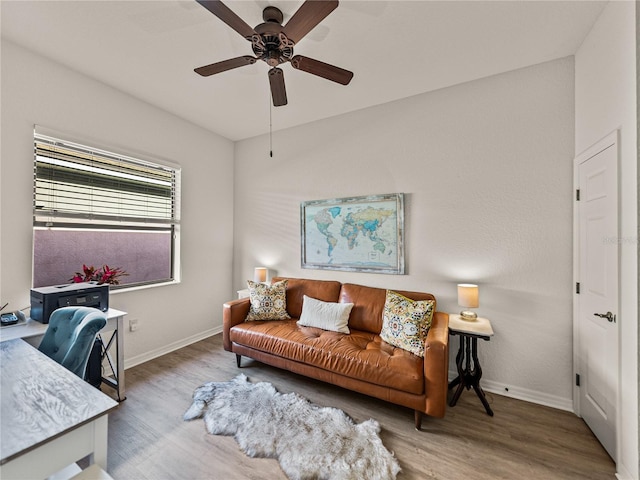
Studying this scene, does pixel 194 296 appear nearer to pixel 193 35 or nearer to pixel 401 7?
pixel 193 35

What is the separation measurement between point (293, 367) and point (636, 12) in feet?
10.8

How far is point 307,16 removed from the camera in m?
1.43

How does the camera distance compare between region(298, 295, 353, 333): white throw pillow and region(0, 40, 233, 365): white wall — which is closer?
region(0, 40, 233, 365): white wall

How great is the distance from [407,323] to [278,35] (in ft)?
7.46

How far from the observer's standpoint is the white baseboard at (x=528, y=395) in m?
2.21

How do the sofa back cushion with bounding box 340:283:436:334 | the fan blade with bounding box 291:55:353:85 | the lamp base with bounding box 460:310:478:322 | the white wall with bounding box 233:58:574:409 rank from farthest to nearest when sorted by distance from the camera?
the sofa back cushion with bounding box 340:283:436:334, the lamp base with bounding box 460:310:478:322, the white wall with bounding box 233:58:574:409, the fan blade with bounding box 291:55:353:85

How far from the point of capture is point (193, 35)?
6.61ft

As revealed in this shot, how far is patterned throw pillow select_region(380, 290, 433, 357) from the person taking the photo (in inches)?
85.4

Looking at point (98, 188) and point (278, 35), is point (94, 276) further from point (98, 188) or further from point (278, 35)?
point (278, 35)

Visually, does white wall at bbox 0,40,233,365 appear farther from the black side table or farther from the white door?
the white door

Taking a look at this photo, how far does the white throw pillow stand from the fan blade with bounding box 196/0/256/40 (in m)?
2.34

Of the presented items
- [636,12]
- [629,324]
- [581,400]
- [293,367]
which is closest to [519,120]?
[636,12]

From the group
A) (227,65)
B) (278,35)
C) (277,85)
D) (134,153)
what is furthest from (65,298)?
(278,35)

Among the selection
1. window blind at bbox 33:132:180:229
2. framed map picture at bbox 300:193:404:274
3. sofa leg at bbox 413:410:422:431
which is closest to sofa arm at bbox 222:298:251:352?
framed map picture at bbox 300:193:404:274
